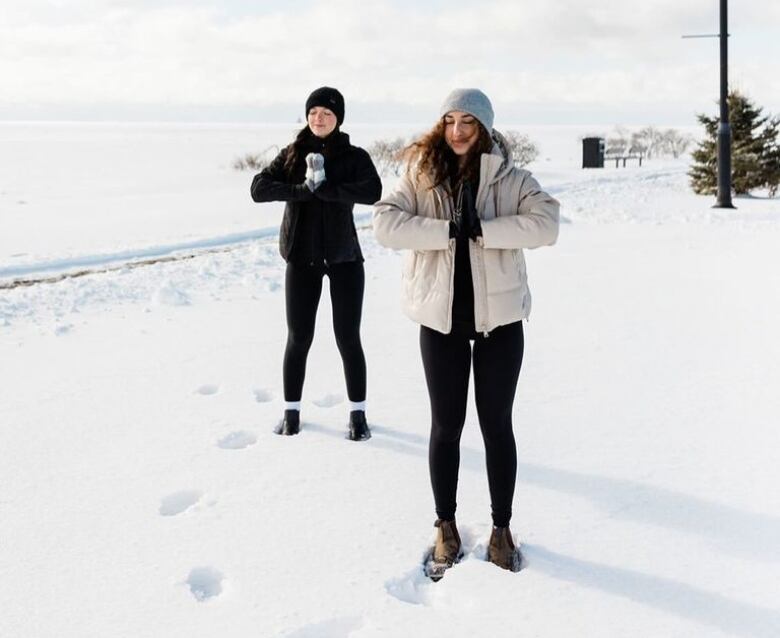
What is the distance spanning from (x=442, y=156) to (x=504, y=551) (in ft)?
4.78

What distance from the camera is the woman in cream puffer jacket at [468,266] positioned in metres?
2.76

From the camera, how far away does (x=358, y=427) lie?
4.18m

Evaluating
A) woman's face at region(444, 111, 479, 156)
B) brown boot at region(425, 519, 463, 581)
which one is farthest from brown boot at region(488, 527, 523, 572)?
woman's face at region(444, 111, 479, 156)

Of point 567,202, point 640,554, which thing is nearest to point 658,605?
point 640,554

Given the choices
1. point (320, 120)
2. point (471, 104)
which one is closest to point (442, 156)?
point (471, 104)

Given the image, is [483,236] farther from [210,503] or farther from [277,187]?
[210,503]

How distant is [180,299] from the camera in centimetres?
741

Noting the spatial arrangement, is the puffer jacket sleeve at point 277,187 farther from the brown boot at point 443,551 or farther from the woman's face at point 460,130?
the brown boot at point 443,551

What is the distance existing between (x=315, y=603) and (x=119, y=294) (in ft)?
18.2

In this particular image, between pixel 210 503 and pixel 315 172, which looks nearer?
pixel 210 503

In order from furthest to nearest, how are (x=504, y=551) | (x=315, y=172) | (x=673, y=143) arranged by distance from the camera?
1. (x=673, y=143)
2. (x=315, y=172)
3. (x=504, y=551)

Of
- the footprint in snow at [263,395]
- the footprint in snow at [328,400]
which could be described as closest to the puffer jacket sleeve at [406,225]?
the footprint in snow at [328,400]

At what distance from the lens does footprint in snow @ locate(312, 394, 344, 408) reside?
15.6 ft

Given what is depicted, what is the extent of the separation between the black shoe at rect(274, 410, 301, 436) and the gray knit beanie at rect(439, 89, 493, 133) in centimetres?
204
